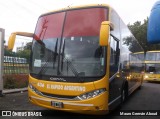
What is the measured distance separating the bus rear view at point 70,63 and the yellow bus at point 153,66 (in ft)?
49.4

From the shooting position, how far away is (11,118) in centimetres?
656

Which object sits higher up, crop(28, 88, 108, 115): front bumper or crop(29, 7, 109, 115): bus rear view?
crop(29, 7, 109, 115): bus rear view

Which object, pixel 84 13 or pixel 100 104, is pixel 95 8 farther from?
pixel 100 104

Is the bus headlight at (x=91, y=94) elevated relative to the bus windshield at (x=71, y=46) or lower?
lower

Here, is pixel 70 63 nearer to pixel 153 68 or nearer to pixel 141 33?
pixel 153 68

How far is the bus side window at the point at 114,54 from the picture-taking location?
21.2 feet

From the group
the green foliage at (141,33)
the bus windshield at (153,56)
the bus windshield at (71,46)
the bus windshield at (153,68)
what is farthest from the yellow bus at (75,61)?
the green foliage at (141,33)

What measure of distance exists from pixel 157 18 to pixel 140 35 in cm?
3201

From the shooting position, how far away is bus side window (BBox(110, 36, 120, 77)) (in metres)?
6.47

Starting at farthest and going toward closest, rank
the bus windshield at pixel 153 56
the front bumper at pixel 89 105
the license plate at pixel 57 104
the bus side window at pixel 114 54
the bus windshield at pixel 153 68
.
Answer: the bus windshield at pixel 153 68 → the bus windshield at pixel 153 56 → the bus side window at pixel 114 54 → the license plate at pixel 57 104 → the front bumper at pixel 89 105

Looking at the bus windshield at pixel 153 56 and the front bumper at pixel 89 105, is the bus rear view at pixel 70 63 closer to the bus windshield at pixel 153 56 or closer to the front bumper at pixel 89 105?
the front bumper at pixel 89 105

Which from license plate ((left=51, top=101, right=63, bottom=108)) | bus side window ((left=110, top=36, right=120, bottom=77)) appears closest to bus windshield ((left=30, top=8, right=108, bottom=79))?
bus side window ((left=110, top=36, right=120, bottom=77))

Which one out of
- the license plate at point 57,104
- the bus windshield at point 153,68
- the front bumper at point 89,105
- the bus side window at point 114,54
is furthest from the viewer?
the bus windshield at point 153,68

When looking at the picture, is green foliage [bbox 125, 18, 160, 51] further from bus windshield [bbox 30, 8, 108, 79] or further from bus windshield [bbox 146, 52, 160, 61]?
bus windshield [bbox 30, 8, 108, 79]
